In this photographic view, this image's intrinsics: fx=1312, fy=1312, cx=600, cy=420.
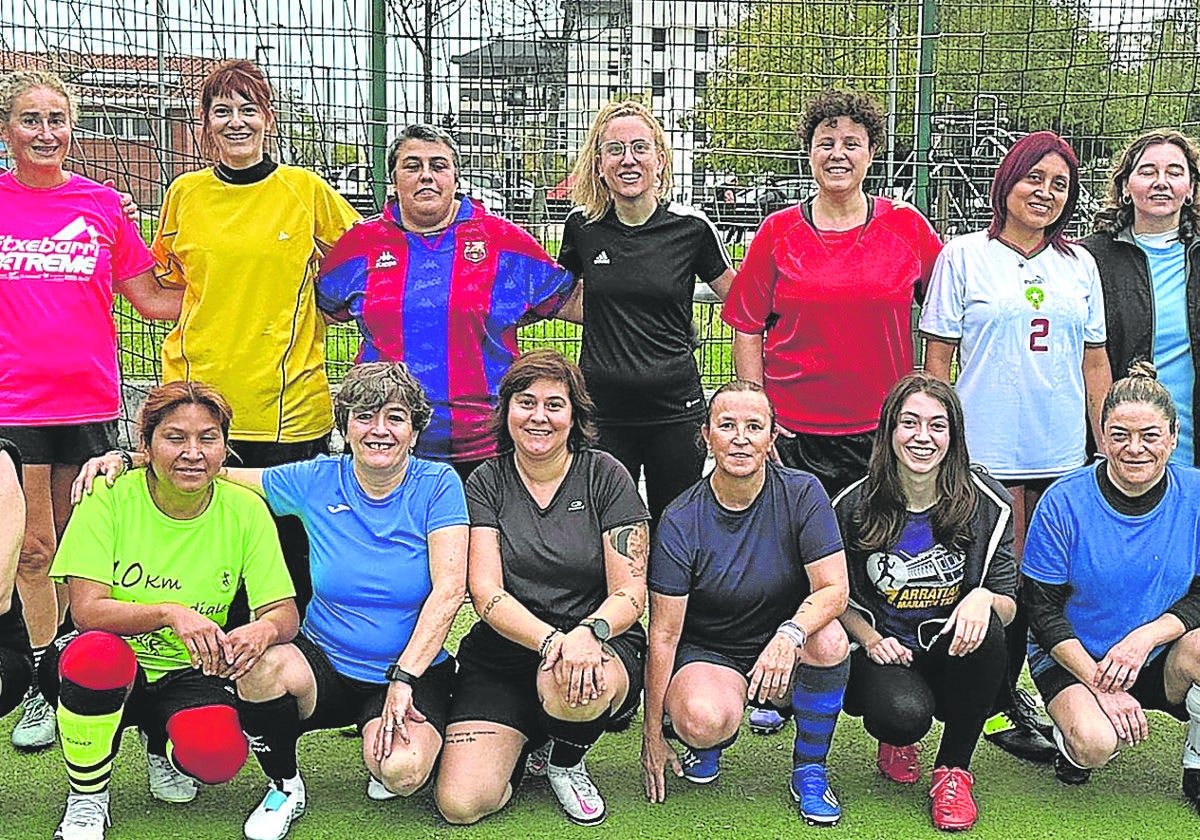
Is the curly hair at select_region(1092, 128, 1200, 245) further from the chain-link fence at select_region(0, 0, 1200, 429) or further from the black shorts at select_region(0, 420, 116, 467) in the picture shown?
the black shorts at select_region(0, 420, 116, 467)

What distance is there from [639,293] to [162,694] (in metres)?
1.71

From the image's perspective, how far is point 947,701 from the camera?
11.2 ft

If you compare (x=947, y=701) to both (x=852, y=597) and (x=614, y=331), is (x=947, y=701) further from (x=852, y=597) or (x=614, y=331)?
(x=614, y=331)

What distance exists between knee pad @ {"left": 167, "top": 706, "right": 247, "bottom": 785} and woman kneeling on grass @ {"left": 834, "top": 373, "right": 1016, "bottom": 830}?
1577mm

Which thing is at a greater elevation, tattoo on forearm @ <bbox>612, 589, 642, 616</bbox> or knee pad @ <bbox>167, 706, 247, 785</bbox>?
tattoo on forearm @ <bbox>612, 589, 642, 616</bbox>

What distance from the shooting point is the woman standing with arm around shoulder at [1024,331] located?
369 cm

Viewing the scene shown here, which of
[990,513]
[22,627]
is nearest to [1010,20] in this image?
[990,513]

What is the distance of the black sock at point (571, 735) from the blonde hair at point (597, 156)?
1.50 m

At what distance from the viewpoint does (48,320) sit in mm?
3686

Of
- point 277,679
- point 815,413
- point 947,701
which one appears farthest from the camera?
point 815,413

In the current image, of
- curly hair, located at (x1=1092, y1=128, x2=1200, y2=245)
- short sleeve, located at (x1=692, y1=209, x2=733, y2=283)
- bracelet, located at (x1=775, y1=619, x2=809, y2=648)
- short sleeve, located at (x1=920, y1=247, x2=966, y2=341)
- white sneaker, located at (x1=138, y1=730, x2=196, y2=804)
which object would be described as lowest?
white sneaker, located at (x1=138, y1=730, x2=196, y2=804)

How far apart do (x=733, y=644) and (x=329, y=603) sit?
1067mm

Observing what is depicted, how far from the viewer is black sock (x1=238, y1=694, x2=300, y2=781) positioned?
3.21 meters

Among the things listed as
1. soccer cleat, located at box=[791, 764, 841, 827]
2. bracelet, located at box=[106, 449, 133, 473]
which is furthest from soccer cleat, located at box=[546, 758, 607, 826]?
bracelet, located at box=[106, 449, 133, 473]
